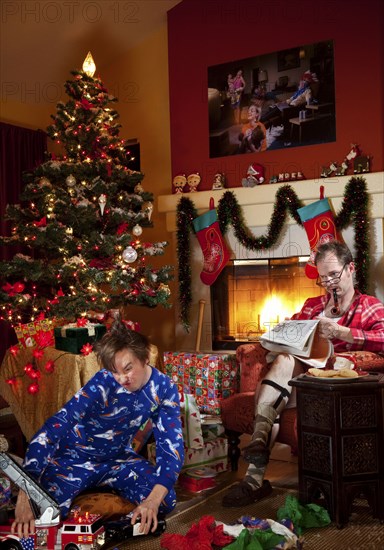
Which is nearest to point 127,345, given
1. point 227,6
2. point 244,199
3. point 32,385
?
point 32,385

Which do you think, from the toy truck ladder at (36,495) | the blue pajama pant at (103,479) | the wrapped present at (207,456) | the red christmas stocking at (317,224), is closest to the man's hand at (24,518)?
the toy truck ladder at (36,495)

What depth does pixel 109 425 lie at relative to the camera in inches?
107

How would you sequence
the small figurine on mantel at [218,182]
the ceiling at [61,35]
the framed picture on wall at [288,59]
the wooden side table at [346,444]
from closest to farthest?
the wooden side table at [346,444]
the framed picture on wall at [288,59]
the ceiling at [61,35]
the small figurine on mantel at [218,182]

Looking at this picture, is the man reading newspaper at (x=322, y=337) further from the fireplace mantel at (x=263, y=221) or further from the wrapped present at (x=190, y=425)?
the fireplace mantel at (x=263, y=221)

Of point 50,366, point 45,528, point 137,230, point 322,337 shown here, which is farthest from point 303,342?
point 137,230

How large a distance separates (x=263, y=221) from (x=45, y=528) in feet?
11.6

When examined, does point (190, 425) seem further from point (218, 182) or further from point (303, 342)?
point (218, 182)

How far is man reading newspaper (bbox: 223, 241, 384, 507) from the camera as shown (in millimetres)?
3078

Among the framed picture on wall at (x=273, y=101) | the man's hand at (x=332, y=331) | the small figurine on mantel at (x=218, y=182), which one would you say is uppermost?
the framed picture on wall at (x=273, y=101)

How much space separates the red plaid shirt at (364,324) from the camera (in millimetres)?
3492

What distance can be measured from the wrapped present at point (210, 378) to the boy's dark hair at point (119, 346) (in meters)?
1.34

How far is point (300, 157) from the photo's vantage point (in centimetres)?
525

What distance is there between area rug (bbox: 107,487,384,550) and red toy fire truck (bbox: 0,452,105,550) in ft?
1.00

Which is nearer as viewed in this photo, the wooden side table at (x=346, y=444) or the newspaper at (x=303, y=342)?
the wooden side table at (x=346, y=444)
